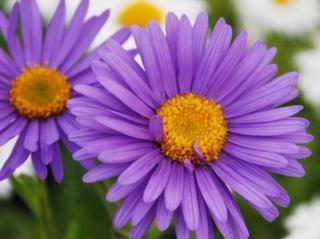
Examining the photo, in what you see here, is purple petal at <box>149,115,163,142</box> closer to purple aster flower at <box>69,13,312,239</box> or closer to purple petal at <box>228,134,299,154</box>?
purple aster flower at <box>69,13,312,239</box>

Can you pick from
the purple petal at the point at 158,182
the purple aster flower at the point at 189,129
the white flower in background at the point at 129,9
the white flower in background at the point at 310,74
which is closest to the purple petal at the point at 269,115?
the purple aster flower at the point at 189,129

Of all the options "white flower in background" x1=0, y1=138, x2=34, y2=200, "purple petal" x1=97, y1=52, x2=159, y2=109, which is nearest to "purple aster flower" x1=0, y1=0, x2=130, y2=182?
"purple petal" x1=97, y1=52, x2=159, y2=109

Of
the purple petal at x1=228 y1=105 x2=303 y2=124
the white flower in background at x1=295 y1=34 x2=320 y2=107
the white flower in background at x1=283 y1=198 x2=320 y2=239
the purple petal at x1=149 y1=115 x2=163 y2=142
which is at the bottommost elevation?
the white flower in background at x1=283 y1=198 x2=320 y2=239

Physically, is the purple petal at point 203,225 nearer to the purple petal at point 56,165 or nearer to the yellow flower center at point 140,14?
the purple petal at point 56,165

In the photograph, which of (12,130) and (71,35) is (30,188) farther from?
(71,35)

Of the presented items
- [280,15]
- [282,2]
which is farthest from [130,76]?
[282,2]

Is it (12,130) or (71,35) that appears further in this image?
(71,35)
